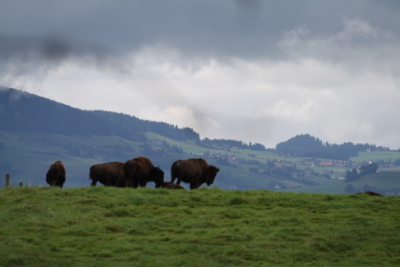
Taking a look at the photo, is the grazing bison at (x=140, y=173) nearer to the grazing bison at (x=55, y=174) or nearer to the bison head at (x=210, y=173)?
the bison head at (x=210, y=173)

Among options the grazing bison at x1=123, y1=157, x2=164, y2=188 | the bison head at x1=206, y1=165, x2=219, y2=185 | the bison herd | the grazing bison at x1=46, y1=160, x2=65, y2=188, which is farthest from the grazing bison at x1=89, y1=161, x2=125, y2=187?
the bison head at x1=206, y1=165, x2=219, y2=185

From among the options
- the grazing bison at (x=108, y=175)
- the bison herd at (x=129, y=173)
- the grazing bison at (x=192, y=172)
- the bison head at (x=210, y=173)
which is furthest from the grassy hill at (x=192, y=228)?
the bison head at (x=210, y=173)

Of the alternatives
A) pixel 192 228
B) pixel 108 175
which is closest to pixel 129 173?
pixel 108 175

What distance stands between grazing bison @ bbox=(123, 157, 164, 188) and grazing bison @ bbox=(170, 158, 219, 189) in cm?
108

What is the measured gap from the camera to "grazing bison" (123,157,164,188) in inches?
1400

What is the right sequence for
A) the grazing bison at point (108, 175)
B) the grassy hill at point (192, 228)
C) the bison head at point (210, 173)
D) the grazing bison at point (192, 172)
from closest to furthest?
the grassy hill at point (192, 228) < the grazing bison at point (108, 175) < the grazing bison at point (192, 172) < the bison head at point (210, 173)

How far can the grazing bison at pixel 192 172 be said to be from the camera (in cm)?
3653

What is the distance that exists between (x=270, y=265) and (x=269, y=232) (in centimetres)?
384

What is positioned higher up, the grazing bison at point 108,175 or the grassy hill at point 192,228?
the grazing bison at point 108,175

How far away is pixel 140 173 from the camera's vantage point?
35969 mm

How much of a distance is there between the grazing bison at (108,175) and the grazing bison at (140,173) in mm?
607

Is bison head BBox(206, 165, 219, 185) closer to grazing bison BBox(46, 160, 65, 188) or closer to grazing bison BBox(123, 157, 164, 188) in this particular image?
grazing bison BBox(123, 157, 164, 188)

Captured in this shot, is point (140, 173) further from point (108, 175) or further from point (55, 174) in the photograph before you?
point (55, 174)

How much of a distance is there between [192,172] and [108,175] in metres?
5.66
